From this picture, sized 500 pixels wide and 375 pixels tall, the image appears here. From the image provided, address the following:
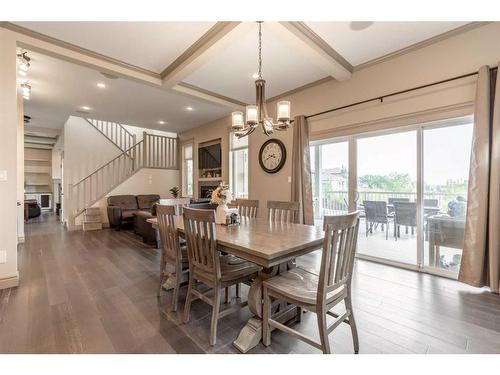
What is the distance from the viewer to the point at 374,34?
270cm

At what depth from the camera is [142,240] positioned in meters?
4.88

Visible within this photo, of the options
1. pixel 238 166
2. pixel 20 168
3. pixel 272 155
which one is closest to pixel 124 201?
pixel 20 168

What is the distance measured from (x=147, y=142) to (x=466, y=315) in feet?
26.8

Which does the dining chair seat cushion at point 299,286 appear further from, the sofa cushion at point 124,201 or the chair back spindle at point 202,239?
the sofa cushion at point 124,201

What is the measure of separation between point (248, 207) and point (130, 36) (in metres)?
2.56

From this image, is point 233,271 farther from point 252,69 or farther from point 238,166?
point 238,166

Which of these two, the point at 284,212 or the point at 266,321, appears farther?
the point at 284,212

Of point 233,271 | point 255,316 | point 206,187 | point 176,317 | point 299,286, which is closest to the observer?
point 299,286

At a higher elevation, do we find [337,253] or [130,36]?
[130,36]

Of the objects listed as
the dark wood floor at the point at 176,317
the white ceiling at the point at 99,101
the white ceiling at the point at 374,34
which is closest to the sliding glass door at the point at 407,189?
the dark wood floor at the point at 176,317

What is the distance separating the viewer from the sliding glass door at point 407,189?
2912 mm

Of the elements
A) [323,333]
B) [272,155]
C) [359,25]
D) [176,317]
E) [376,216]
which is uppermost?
[359,25]
